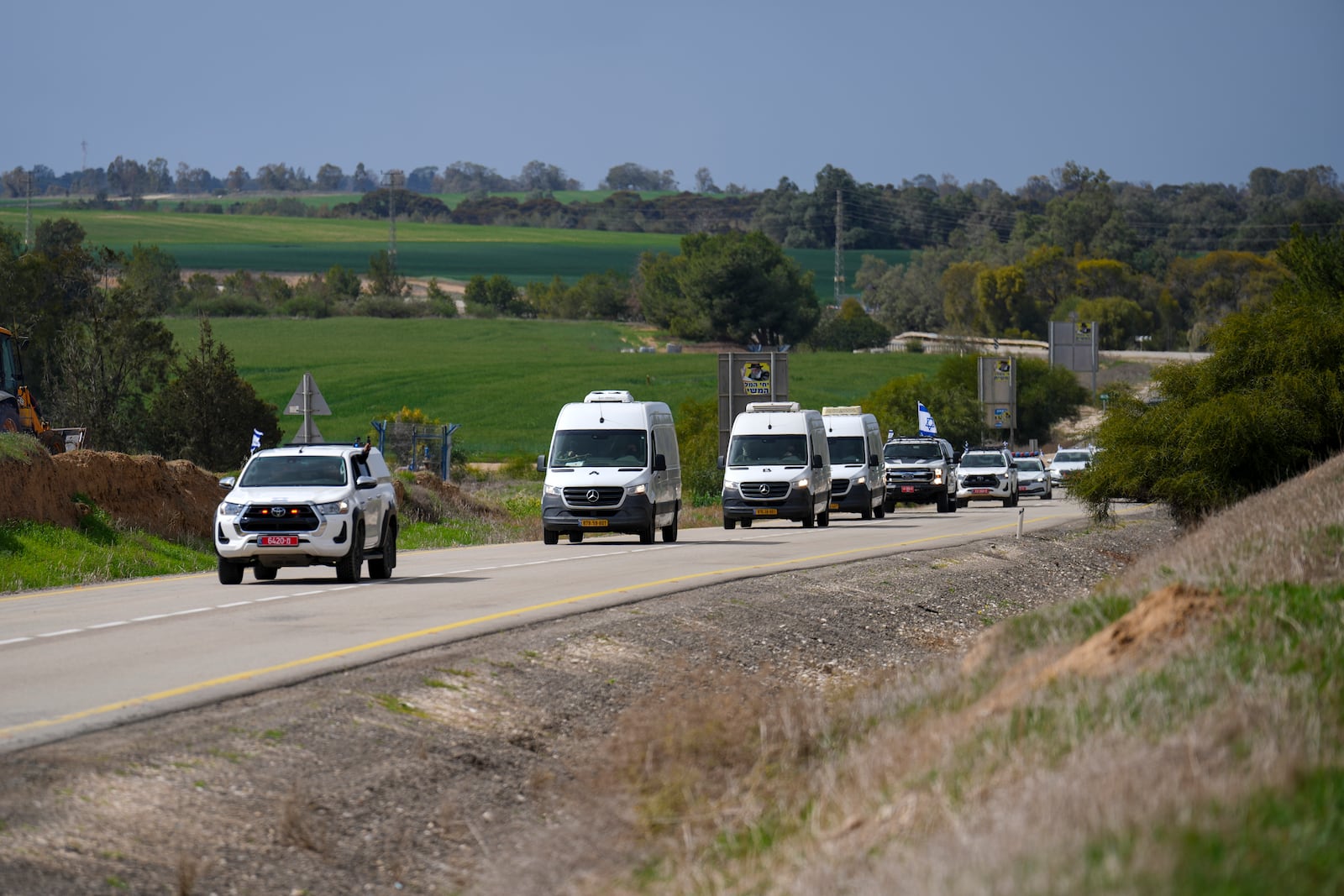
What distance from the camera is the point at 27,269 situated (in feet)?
258

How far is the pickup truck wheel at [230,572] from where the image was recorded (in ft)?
69.0

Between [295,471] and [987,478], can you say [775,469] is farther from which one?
[295,471]

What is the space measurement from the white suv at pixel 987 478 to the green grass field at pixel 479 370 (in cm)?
3646

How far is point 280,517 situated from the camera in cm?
2041

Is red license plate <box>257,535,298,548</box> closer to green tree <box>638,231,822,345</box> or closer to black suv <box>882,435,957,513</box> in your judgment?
black suv <box>882,435,957,513</box>

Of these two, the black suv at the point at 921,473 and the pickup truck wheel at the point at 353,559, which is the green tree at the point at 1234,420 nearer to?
the pickup truck wheel at the point at 353,559

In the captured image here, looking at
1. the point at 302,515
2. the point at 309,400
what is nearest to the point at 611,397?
the point at 309,400

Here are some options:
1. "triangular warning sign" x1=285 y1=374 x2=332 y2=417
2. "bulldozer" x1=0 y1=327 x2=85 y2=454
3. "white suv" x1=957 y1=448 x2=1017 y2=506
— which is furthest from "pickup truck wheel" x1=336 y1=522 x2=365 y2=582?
"white suv" x1=957 y1=448 x2=1017 y2=506

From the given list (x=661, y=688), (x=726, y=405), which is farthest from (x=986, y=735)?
(x=726, y=405)

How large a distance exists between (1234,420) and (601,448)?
437 inches

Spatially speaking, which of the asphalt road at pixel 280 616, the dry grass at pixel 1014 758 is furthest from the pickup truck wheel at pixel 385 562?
the dry grass at pixel 1014 758

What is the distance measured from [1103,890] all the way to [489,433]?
306ft

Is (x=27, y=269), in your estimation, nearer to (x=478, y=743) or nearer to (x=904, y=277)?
(x=478, y=743)

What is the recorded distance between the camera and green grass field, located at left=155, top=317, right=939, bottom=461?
335 feet
